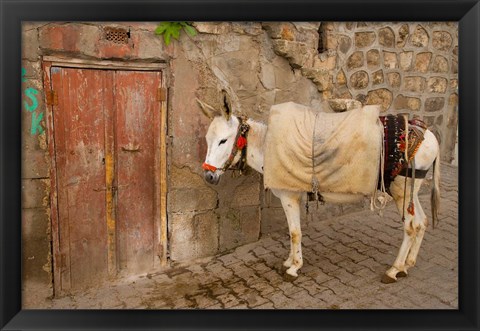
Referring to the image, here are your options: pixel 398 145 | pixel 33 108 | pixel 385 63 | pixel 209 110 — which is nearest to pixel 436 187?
pixel 398 145

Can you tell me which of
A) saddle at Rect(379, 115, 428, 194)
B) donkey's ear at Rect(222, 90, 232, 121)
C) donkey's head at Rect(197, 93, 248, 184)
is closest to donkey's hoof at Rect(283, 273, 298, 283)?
donkey's head at Rect(197, 93, 248, 184)

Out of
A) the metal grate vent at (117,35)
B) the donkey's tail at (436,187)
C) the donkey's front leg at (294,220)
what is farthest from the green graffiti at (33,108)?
the donkey's tail at (436,187)

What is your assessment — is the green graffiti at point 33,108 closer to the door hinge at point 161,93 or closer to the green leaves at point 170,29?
the door hinge at point 161,93

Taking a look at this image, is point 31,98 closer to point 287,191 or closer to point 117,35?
point 117,35

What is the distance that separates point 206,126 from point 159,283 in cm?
183

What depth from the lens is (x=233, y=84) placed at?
4.84 metres

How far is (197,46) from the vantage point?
4.54 m

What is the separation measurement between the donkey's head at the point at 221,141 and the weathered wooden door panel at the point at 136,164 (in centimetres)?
64

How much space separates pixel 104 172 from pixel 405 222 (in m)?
3.15

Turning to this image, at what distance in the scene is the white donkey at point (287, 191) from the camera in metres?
4.02

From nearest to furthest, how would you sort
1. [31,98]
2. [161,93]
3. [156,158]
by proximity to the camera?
[31,98]
[161,93]
[156,158]

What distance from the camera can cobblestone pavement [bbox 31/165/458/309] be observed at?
3936mm

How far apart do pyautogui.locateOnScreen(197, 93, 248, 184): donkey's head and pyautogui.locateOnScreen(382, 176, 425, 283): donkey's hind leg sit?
1.63 meters
